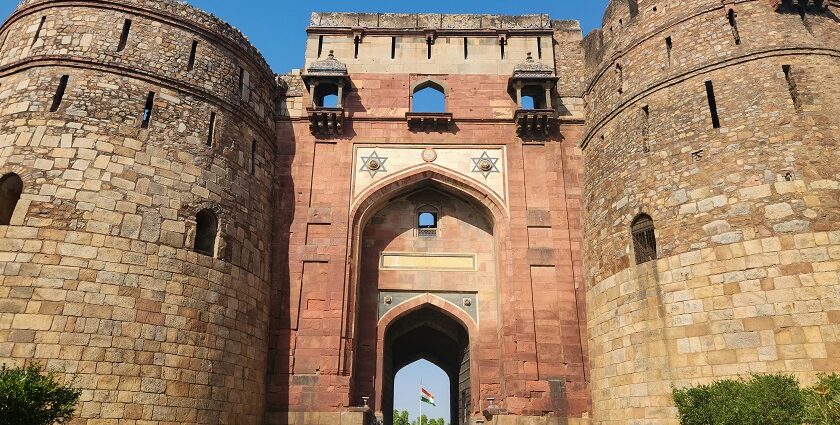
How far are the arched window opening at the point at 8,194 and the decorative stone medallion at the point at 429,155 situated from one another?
28.3 ft

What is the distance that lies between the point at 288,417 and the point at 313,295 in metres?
2.67

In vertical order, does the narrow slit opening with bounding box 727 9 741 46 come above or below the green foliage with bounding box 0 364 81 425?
above

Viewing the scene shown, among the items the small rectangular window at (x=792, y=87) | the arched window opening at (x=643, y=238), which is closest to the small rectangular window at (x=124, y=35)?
the arched window opening at (x=643, y=238)

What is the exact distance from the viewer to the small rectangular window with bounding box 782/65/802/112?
1028cm

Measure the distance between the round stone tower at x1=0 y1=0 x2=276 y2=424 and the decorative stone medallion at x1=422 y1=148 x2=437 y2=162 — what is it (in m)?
4.25

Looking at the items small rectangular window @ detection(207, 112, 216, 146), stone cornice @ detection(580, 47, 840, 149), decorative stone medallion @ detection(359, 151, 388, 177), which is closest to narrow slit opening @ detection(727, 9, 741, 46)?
stone cornice @ detection(580, 47, 840, 149)

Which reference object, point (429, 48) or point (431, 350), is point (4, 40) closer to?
point (429, 48)

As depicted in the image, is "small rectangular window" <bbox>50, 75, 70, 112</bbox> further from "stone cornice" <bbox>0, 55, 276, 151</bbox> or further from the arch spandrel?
the arch spandrel

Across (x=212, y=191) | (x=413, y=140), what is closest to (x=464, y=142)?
(x=413, y=140)

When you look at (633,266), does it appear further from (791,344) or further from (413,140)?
(413,140)

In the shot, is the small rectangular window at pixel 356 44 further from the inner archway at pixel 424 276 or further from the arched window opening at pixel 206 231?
the arched window opening at pixel 206 231

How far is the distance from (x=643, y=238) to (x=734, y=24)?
4.61 metres

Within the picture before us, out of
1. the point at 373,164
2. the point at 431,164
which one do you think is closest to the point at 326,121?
the point at 373,164

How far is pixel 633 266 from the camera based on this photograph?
11328mm
